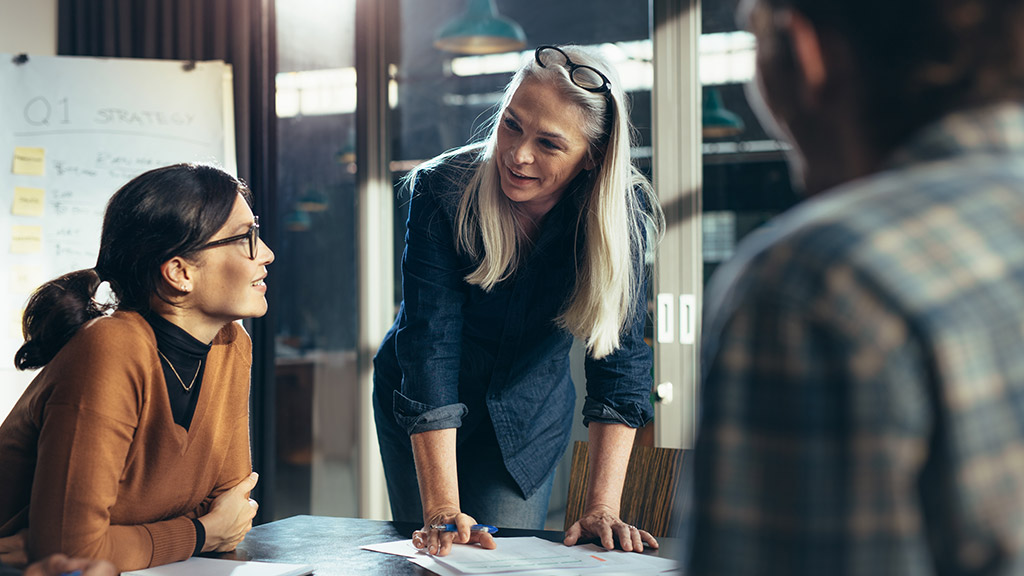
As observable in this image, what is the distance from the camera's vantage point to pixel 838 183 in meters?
0.51

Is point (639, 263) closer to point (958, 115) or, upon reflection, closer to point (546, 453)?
point (546, 453)

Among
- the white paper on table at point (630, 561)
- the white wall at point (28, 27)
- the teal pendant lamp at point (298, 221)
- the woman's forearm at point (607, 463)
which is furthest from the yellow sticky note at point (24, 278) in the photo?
the white paper on table at point (630, 561)

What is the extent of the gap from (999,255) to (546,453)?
1368 mm

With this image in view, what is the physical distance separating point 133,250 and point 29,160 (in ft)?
5.80

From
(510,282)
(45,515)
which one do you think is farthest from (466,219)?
(45,515)

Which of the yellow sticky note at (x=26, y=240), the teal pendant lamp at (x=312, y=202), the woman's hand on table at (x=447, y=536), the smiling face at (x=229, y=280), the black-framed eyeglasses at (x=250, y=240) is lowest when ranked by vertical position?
the woman's hand on table at (x=447, y=536)

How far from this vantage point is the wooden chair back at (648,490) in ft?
5.56

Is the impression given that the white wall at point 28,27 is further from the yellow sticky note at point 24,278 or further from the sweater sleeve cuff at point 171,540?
the sweater sleeve cuff at point 171,540

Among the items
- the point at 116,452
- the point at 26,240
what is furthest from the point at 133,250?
the point at 26,240

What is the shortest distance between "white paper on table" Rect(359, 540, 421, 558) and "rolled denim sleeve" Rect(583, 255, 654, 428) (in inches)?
15.8

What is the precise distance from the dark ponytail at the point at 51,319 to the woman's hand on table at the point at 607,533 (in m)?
0.91

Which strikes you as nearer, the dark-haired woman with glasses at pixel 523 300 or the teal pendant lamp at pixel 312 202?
the dark-haired woman with glasses at pixel 523 300

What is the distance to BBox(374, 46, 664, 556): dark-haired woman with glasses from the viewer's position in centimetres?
160

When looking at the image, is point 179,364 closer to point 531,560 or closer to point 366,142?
→ point 531,560
